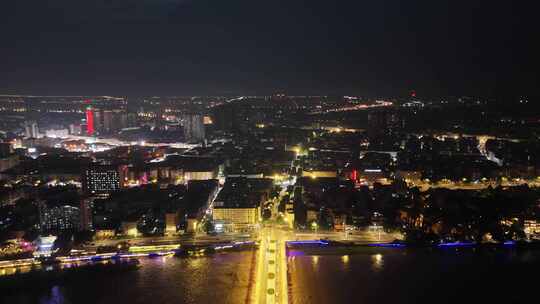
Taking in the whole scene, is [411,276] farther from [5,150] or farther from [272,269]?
[5,150]

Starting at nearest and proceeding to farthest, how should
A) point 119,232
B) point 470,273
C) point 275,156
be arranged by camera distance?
point 470,273, point 119,232, point 275,156

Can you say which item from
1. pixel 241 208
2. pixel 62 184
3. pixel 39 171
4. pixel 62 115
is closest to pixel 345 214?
pixel 241 208

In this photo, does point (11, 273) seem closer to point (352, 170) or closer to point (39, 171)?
point (39, 171)

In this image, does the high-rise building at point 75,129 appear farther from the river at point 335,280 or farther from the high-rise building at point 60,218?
the river at point 335,280

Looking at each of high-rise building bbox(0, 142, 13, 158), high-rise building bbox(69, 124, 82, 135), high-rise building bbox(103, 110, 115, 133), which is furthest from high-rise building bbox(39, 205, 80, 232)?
high-rise building bbox(69, 124, 82, 135)

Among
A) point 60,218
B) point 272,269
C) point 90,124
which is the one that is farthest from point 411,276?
point 90,124

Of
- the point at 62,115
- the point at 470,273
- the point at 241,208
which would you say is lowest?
the point at 470,273
